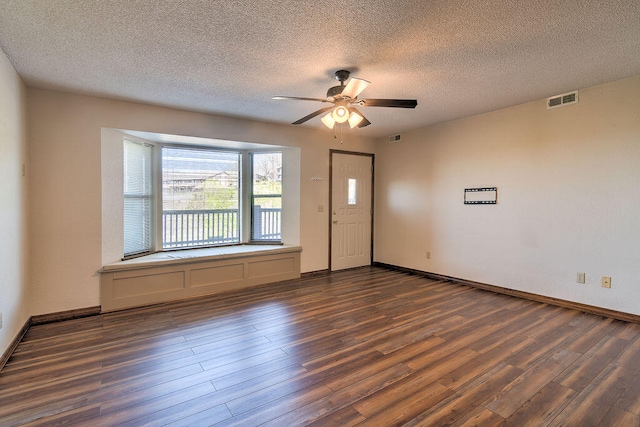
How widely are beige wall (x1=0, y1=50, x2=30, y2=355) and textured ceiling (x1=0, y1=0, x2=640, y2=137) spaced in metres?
0.29

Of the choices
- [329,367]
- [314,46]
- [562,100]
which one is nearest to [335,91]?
[314,46]

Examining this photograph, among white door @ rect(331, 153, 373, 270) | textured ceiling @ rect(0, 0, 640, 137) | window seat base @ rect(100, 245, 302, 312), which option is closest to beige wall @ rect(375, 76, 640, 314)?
textured ceiling @ rect(0, 0, 640, 137)

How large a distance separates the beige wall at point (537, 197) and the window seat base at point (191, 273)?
7.61ft

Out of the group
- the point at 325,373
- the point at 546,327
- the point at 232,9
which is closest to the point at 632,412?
the point at 546,327

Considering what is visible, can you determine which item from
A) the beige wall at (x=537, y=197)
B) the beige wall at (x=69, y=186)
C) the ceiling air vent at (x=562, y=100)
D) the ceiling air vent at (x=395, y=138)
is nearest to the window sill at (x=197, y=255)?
the beige wall at (x=69, y=186)

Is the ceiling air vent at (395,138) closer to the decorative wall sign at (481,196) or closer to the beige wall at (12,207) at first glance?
the decorative wall sign at (481,196)

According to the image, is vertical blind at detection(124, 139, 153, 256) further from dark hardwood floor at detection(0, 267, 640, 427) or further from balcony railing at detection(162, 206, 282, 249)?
dark hardwood floor at detection(0, 267, 640, 427)

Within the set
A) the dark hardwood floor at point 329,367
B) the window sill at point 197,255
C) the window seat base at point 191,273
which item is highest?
the window sill at point 197,255

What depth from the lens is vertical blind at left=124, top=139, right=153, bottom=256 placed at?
12.9ft

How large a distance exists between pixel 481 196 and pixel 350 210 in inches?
86.1

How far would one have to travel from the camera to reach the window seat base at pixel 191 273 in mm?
3566

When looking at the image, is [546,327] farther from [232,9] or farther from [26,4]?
[26,4]

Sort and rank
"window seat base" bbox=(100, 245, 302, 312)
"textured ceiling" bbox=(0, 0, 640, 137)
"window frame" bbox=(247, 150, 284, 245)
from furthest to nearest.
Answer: "window frame" bbox=(247, 150, 284, 245) < "window seat base" bbox=(100, 245, 302, 312) < "textured ceiling" bbox=(0, 0, 640, 137)

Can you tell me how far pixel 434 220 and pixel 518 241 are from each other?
1.25 meters
